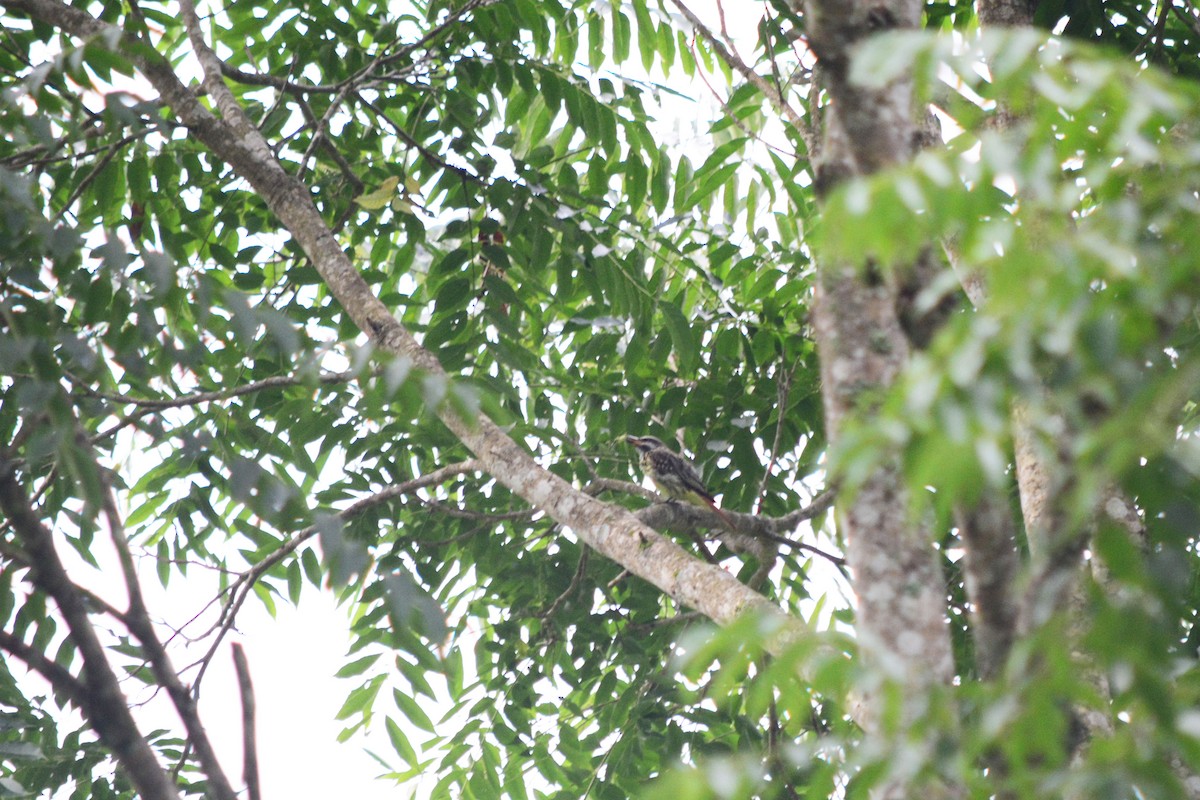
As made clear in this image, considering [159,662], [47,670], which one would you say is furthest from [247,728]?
[47,670]

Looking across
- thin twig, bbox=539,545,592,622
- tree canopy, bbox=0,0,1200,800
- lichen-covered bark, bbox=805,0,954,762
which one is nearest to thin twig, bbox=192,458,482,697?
tree canopy, bbox=0,0,1200,800

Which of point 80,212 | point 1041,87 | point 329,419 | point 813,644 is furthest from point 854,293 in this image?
point 80,212

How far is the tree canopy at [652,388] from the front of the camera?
131 centimetres

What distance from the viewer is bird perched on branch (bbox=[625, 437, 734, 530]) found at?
5.00m

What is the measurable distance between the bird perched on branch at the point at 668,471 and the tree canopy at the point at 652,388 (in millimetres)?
92

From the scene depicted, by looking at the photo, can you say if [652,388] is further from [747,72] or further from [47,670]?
[47,670]

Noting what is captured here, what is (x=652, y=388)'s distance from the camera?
16.1 feet

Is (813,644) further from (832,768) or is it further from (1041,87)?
(1041,87)

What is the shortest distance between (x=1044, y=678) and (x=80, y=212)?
420 centimetres

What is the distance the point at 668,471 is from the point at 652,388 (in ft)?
1.44

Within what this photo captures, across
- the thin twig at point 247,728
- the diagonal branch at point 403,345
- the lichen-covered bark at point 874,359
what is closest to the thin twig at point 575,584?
the diagonal branch at point 403,345

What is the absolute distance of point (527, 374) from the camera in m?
4.95

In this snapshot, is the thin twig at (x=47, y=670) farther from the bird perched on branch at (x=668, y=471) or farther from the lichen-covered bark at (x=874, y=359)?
the bird perched on branch at (x=668, y=471)

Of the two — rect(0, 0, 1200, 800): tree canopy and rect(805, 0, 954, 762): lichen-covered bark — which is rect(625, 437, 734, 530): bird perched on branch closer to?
rect(0, 0, 1200, 800): tree canopy
